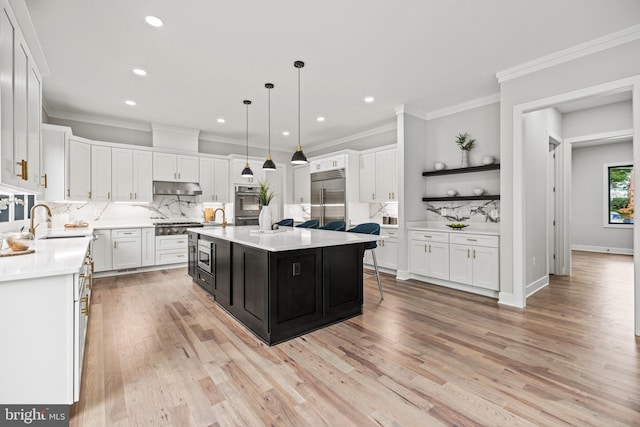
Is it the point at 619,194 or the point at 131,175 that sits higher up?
the point at 131,175

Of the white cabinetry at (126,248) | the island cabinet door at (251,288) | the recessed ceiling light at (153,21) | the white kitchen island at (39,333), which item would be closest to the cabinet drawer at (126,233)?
the white cabinetry at (126,248)

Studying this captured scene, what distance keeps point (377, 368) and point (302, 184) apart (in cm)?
565

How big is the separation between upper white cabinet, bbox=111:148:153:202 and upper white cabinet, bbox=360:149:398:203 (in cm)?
415

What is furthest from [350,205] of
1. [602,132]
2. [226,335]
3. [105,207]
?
[105,207]

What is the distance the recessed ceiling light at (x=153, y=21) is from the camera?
2.63 metres

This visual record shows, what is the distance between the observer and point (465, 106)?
4805 millimetres

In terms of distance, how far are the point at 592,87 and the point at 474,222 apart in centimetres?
229

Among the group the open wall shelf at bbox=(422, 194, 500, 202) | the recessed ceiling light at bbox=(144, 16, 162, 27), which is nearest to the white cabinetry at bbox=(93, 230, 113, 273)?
the recessed ceiling light at bbox=(144, 16, 162, 27)

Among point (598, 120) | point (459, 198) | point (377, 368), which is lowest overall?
point (377, 368)

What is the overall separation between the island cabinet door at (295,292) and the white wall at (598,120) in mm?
5174

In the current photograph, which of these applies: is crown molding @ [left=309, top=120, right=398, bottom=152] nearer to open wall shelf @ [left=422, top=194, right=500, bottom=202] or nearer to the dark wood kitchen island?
open wall shelf @ [left=422, top=194, right=500, bottom=202]

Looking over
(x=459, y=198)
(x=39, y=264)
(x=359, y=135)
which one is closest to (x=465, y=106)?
(x=459, y=198)

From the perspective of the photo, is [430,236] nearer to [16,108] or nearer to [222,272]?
[222,272]

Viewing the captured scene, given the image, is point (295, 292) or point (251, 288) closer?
point (295, 292)
